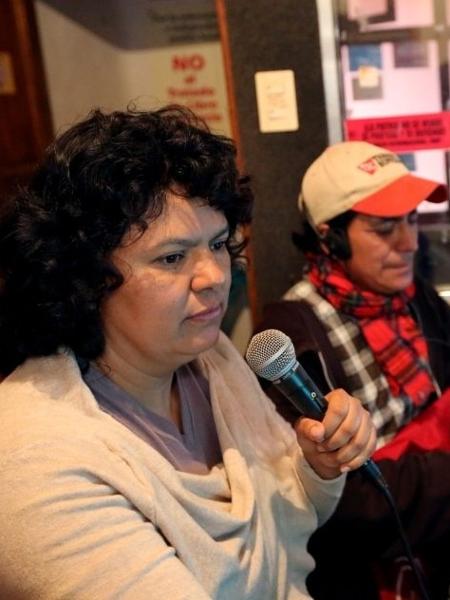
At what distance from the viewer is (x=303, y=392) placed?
0.98 meters

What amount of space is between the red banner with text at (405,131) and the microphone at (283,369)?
988mm

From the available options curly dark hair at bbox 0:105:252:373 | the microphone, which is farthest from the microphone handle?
curly dark hair at bbox 0:105:252:373

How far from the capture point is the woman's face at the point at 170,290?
0.96 meters

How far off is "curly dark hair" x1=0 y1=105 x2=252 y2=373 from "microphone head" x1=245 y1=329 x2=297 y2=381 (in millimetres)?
200

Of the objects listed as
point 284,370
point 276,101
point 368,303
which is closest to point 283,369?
point 284,370

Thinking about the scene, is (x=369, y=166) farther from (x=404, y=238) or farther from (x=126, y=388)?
(x=126, y=388)

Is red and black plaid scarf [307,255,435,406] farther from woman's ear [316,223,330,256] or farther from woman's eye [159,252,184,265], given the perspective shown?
woman's eye [159,252,184,265]

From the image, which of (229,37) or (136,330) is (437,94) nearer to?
(229,37)

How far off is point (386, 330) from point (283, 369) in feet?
2.26

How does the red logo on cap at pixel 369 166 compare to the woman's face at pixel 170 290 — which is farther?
the red logo on cap at pixel 369 166

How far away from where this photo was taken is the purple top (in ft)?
3.35

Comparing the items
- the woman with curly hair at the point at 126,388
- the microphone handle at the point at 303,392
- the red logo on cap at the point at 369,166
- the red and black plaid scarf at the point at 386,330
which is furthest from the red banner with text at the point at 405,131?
the microphone handle at the point at 303,392

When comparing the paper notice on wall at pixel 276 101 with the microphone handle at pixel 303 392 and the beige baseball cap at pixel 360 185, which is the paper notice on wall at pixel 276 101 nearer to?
the beige baseball cap at pixel 360 185

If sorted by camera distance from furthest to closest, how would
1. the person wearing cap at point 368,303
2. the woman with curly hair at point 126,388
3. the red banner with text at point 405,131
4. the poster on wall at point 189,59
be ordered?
the poster on wall at point 189,59 → the red banner with text at point 405,131 → the person wearing cap at point 368,303 → the woman with curly hair at point 126,388
